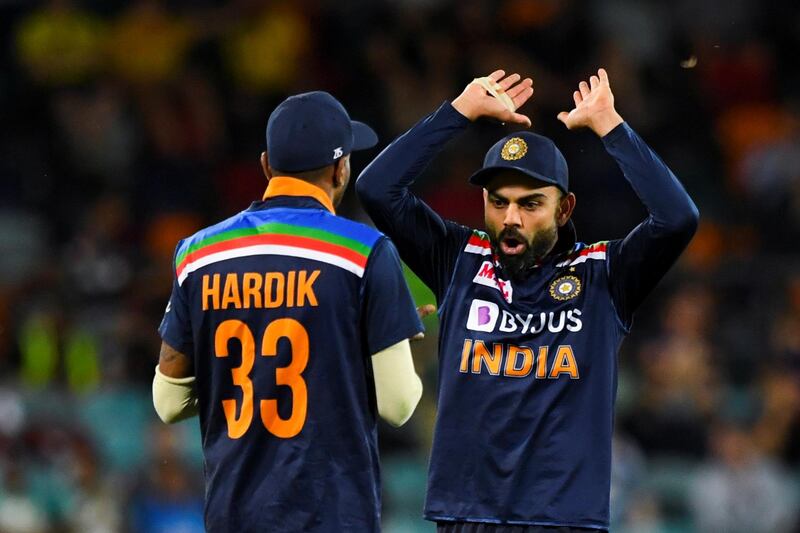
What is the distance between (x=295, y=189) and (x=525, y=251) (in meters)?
0.73

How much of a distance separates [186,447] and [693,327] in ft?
10.3

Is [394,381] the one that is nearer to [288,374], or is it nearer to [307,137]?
[288,374]

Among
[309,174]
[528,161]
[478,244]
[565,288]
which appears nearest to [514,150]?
[528,161]

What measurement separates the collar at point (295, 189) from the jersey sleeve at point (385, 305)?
220mm

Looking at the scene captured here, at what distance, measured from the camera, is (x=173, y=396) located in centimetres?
438

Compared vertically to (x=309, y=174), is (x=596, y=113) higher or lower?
higher

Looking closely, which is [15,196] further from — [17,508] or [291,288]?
[291,288]

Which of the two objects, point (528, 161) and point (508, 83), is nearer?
point (528, 161)

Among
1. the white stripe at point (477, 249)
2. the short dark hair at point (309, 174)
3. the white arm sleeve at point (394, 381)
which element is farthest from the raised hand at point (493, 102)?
the white arm sleeve at point (394, 381)

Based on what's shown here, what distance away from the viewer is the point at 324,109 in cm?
437

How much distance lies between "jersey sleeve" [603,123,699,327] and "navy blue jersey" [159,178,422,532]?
72cm

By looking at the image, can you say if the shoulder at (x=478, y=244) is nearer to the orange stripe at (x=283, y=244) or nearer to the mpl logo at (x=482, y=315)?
the mpl logo at (x=482, y=315)

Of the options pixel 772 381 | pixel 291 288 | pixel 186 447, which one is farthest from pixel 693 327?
pixel 291 288

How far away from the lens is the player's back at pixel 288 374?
4133mm
